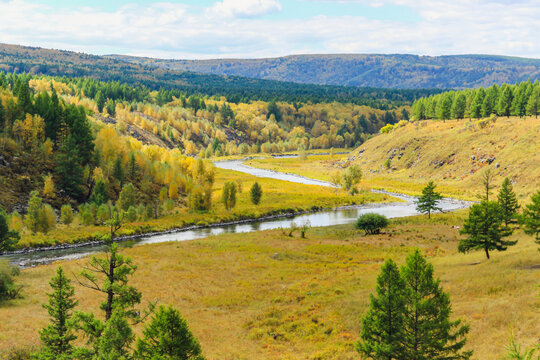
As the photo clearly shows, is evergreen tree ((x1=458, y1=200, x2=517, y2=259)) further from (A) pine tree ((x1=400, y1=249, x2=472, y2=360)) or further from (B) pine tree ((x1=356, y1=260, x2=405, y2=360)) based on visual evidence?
(B) pine tree ((x1=356, y1=260, x2=405, y2=360))

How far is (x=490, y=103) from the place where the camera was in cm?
16000

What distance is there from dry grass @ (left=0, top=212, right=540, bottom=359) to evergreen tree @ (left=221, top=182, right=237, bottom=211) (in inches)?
1047

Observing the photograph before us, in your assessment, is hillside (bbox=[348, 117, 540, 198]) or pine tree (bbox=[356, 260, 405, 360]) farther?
hillside (bbox=[348, 117, 540, 198])

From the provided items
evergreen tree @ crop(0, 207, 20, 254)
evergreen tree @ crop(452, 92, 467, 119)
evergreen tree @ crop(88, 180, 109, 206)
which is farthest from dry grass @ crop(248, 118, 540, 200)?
evergreen tree @ crop(0, 207, 20, 254)

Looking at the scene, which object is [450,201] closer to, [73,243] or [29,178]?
[73,243]

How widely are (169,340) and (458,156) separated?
13653cm

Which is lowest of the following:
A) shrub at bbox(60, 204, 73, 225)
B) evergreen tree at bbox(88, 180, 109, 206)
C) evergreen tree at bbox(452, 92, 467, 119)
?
shrub at bbox(60, 204, 73, 225)

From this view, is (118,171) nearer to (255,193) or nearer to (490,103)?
(255,193)

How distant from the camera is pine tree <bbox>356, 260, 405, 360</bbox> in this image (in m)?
20.1

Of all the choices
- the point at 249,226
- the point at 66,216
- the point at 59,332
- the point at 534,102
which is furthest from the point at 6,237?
the point at 534,102

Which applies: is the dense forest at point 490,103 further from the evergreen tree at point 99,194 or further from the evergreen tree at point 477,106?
the evergreen tree at point 99,194

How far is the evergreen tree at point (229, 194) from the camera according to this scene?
319 ft

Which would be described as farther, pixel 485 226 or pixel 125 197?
pixel 125 197

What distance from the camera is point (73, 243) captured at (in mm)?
71875
